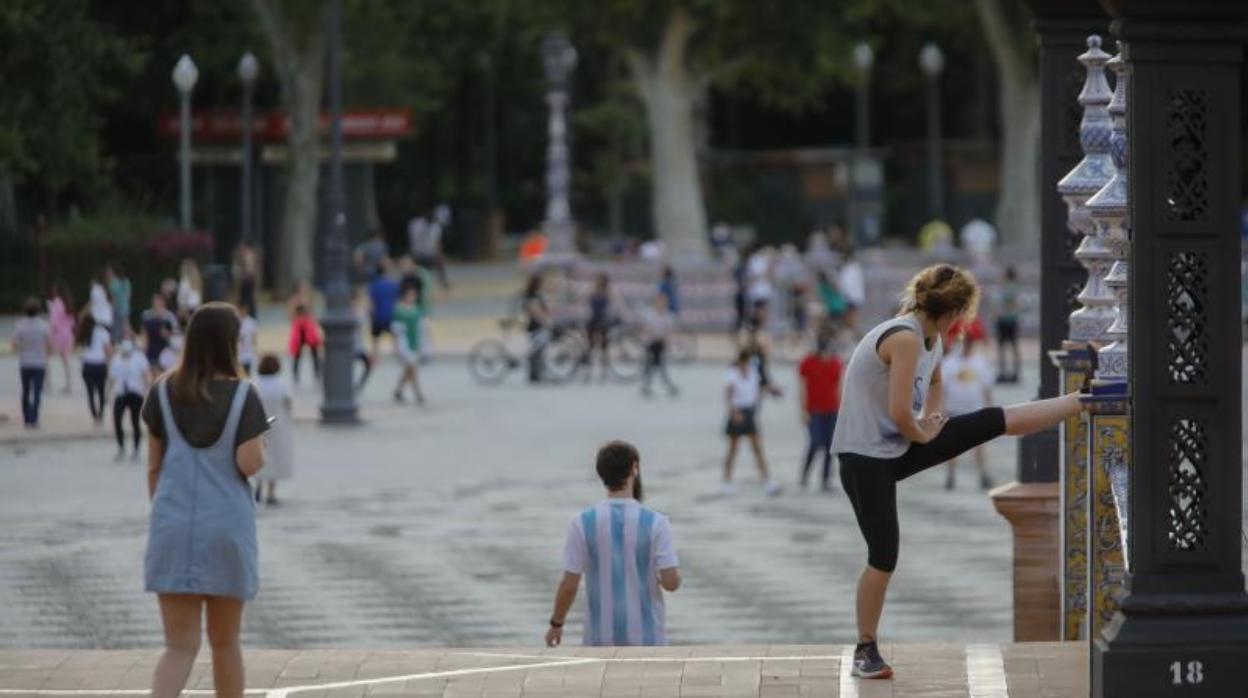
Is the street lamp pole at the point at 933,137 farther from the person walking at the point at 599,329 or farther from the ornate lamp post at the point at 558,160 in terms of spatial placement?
the person walking at the point at 599,329

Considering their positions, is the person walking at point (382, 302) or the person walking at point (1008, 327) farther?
the person walking at point (382, 302)

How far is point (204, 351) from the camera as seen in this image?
9195mm

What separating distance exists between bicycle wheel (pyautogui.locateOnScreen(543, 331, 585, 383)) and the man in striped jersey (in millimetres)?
27180

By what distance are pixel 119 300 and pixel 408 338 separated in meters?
4.47

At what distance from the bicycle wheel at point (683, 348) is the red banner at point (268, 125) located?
1673 centimetres

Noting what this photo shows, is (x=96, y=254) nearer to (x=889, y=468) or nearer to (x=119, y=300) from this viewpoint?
(x=119, y=300)

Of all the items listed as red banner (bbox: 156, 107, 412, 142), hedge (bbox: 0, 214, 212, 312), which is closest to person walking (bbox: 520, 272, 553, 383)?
hedge (bbox: 0, 214, 212, 312)

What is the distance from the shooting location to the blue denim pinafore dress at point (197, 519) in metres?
9.23

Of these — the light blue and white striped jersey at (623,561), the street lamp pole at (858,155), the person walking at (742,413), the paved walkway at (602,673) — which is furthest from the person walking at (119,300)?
the street lamp pole at (858,155)

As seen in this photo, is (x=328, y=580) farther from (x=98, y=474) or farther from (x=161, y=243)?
(x=161, y=243)

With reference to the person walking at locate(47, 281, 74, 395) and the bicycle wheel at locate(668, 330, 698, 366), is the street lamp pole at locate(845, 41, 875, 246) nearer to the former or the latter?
the bicycle wheel at locate(668, 330, 698, 366)

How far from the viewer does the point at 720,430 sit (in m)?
31.8

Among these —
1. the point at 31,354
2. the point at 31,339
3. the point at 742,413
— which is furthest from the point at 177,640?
the point at 31,354

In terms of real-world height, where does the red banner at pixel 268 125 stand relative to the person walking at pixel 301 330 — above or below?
above
